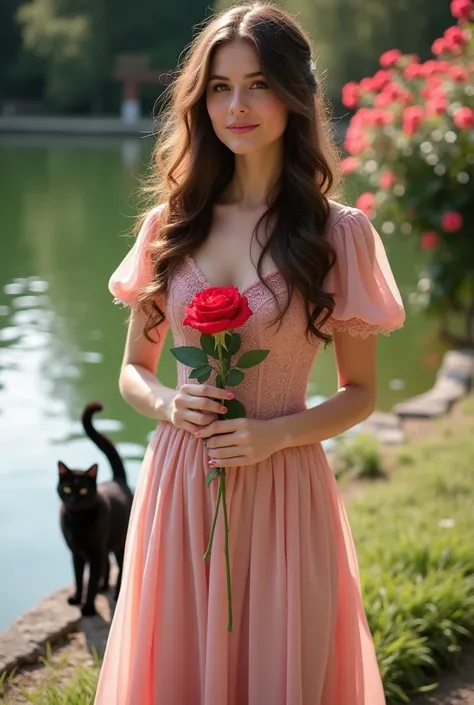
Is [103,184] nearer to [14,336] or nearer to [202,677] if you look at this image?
[14,336]

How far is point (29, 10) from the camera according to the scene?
32.5m

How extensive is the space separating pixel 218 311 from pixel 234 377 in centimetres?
13

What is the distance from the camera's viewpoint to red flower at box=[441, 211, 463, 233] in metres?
5.98

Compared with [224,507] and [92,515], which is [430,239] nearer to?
[92,515]

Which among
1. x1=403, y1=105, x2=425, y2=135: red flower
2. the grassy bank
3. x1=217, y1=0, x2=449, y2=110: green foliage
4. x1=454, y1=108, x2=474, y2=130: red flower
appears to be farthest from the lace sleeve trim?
x1=217, y1=0, x2=449, y2=110: green foliage

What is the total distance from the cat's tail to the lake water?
68 centimetres


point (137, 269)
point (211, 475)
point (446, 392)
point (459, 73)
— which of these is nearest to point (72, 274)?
point (459, 73)

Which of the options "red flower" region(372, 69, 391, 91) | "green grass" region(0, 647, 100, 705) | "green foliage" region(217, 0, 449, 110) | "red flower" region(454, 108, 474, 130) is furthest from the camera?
"green foliage" region(217, 0, 449, 110)

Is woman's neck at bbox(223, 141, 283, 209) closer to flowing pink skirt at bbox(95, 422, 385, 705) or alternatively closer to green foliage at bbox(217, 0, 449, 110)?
flowing pink skirt at bbox(95, 422, 385, 705)

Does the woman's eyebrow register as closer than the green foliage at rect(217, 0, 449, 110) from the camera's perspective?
Yes

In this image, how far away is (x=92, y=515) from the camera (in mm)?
2961

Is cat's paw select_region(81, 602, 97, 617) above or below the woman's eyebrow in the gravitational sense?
below

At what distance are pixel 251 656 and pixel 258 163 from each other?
0.89 meters

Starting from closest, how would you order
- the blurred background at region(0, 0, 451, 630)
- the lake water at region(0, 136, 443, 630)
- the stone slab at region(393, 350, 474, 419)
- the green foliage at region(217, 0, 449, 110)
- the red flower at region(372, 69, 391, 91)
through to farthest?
the lake water at region(0, 136, 443, 630) → the blurred background at region(0, 0, 451, 630) → the stone slab at region(393, 350, 474, 419) → the red flower at region(372, 69, 391, 91) → the green foliage at region(217, 0, 449, 110)
